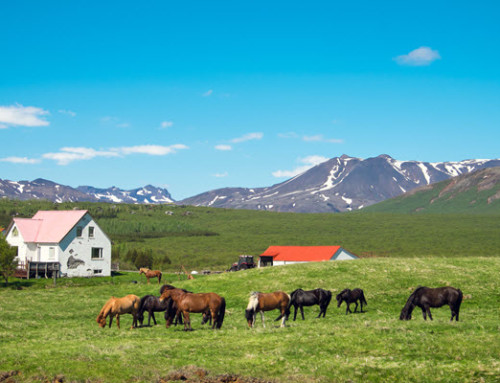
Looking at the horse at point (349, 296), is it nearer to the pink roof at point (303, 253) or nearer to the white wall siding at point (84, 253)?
the pink roof at point (303, 253)

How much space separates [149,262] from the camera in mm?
104625

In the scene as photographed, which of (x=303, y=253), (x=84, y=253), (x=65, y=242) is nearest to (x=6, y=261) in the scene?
(x=65, y=242)

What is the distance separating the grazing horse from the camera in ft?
88.1

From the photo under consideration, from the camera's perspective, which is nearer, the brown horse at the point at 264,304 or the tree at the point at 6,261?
the brown horse at the point at 264,304

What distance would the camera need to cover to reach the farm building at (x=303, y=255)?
7488 centimetres

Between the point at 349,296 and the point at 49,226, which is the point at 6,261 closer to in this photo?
the point at 49,226

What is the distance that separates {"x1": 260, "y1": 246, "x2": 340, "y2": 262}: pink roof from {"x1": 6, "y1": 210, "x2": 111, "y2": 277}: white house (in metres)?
24.9

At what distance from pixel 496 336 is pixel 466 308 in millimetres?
15347

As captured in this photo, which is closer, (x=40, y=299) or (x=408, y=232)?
(x=40, y=299)

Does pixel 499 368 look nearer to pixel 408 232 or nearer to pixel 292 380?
pixel 292 380

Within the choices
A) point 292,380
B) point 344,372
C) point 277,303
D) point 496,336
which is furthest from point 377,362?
point 277,303

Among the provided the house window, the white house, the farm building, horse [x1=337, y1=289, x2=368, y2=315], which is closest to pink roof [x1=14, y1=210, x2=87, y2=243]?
the white house

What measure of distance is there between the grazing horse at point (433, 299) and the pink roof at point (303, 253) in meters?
45.8

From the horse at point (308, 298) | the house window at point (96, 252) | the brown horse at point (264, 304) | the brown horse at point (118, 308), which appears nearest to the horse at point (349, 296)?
the horse at point (308, 298)
